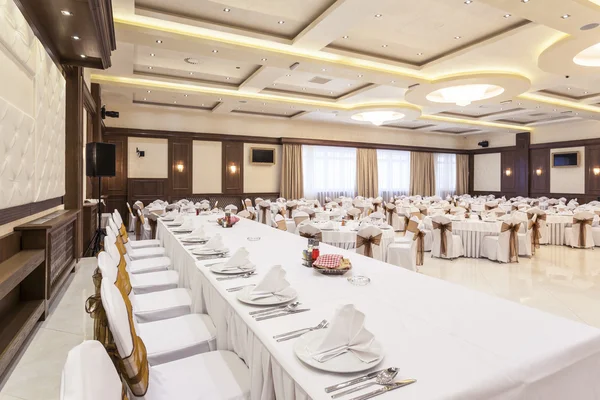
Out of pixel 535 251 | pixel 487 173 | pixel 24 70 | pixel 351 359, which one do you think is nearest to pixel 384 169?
pixel 487 173

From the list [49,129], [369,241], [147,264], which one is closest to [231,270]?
[147,264]

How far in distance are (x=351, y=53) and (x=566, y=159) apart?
488 inches

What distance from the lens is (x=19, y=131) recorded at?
137 inches

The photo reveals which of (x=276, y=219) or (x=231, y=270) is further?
(x=276, y=219)

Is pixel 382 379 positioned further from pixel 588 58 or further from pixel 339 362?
pixel 588 58

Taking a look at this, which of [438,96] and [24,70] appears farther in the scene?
[438,96]

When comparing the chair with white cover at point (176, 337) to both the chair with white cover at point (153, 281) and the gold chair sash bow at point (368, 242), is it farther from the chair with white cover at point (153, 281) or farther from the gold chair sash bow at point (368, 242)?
the gold chair sash bow at point (368, 242)

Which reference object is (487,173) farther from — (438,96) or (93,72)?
(93,72)

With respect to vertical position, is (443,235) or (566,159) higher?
(566,159)

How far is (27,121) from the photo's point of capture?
371 centimetres

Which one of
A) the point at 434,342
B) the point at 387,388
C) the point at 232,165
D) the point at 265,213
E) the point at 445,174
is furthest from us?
the point at 445,174

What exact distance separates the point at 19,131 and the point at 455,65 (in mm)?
7563

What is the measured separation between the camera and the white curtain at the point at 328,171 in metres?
15.0

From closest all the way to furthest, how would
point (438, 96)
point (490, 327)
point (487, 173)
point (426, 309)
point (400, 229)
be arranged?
point (490, 327) → point (426, 309) → point (438, 96) → point (400, 229) → point (487, 173)
